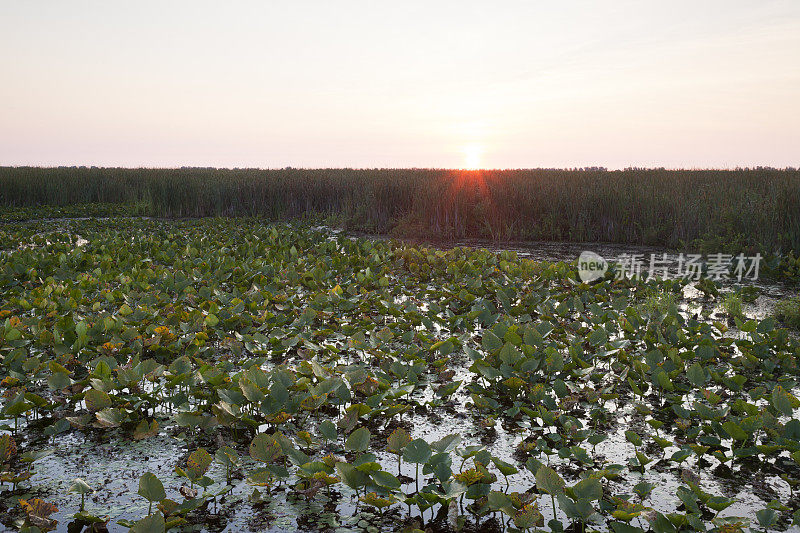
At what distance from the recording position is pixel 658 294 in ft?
22.0

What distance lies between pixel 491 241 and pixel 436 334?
7.37m

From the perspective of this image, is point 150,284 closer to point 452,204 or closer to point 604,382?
point 604,382

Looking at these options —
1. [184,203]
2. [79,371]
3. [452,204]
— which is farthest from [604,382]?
[184,203]

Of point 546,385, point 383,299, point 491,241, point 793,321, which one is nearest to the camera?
point 546,385

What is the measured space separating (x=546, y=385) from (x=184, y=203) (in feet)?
57.1

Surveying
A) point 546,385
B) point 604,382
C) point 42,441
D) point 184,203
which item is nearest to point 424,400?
point 546,385

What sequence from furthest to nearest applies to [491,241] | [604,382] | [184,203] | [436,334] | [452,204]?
1. [184,203]
2. [452,204]
3. [491,241]
4. [436,334]
5. [604,382]

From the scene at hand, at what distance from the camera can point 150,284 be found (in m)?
6.67

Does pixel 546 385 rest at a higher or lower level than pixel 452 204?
lower

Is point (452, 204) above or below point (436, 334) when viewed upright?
above

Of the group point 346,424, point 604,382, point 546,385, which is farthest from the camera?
point 604,382

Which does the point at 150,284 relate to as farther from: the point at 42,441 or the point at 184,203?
the point at 184,203

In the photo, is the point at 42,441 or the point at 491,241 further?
the point at 491,241

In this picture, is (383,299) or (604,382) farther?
(383,299)
